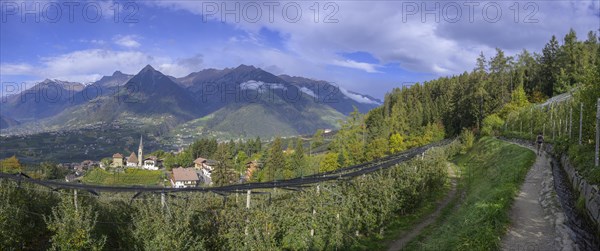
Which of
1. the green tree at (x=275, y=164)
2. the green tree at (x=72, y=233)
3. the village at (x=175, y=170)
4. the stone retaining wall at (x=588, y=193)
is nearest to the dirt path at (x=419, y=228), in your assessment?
the stone retaining wall at (x=588, y=193)

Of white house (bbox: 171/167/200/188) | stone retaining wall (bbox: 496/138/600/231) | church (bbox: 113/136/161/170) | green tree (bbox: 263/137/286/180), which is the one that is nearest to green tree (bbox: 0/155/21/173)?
white house (bbox: 171/167/200/188)

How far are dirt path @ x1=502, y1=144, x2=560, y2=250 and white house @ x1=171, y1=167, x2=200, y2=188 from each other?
92.4 meters

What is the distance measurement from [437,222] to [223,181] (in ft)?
157

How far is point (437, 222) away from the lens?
2036 cm

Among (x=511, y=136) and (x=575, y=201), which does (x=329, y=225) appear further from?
(x=511, y=136)

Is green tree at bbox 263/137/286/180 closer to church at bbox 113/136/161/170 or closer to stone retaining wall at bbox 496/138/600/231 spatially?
stone retaining wall at bbox 496/138/600/231

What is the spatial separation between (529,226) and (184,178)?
3921 inches

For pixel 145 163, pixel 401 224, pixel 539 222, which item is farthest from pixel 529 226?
pixel 145 163

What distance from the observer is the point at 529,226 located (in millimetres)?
11383

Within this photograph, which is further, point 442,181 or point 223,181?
point 223,181

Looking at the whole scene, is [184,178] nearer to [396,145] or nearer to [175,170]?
[175,170]

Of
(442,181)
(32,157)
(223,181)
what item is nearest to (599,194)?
(442,181)

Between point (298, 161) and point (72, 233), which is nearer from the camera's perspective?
point (72, 233)

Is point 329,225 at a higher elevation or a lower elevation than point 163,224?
lower
